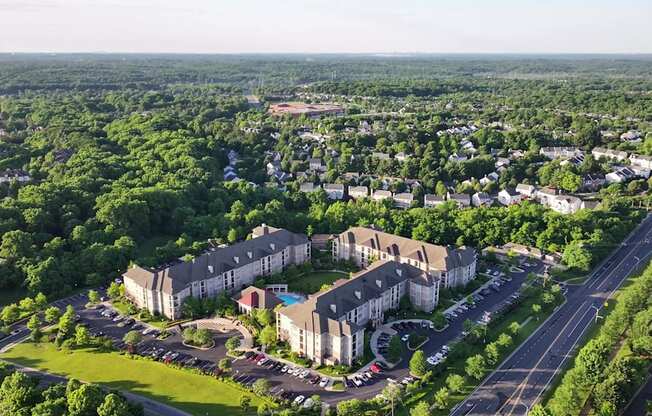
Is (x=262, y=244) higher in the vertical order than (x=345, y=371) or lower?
higher

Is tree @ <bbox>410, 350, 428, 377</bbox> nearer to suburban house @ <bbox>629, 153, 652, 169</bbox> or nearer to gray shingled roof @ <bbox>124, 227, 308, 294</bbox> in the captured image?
gray shingled roof @ <bbox>124, 227, 308, 294</bbox>

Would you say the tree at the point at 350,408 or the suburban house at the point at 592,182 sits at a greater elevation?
the suburban house at the point at 592,182

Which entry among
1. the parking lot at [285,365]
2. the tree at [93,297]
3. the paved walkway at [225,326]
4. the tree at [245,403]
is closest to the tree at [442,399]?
the parking lot at [285,365]

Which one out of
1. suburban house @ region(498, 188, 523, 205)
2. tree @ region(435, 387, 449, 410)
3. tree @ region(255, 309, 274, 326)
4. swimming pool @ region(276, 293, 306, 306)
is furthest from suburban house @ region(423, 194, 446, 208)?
tree @ region(435, 387, 449, 410)

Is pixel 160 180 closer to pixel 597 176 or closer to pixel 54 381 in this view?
pixel 54 381

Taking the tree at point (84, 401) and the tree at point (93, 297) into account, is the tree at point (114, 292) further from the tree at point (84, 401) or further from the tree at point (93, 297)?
the tree at point (84, 401)

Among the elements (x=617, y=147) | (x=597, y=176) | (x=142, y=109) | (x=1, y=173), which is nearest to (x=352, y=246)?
(x=597, y=176)
